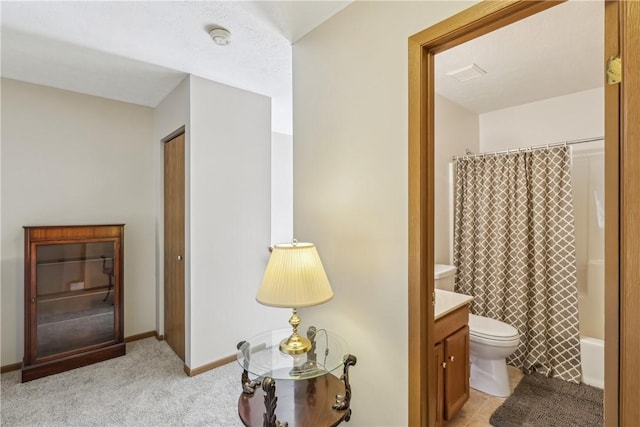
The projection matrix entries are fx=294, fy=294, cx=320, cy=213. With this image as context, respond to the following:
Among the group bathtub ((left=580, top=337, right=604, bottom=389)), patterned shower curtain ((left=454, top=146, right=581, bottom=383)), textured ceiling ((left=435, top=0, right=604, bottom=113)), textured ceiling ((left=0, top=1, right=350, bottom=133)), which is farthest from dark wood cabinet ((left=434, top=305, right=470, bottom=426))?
textured ceiling ((left=0, top=1, right=350, bottom=133))

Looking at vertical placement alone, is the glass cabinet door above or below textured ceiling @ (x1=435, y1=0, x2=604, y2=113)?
below

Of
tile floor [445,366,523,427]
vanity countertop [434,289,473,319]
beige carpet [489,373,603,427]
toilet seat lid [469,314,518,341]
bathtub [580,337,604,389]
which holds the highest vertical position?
vanity countertop [434,289,473,319]

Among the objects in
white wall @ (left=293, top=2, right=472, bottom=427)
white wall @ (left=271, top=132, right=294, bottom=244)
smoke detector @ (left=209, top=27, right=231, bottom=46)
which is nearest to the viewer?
white wall @ (left=293, top=2, right=472, bottom=427)

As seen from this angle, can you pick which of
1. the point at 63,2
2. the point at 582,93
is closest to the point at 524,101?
the point at 582,93

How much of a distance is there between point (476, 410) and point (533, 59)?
8.15 ft

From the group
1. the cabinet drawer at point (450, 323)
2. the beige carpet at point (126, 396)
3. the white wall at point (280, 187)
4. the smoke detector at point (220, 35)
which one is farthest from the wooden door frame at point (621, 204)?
the white wall at point (280, 187)

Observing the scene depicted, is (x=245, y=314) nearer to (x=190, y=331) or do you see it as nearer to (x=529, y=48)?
(x=190, y=331)

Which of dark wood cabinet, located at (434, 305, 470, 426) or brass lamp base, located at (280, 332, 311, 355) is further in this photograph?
dark wood cabinet, located at (434, 305, 470, 426)

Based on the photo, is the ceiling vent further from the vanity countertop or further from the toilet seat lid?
the toilet seat lid

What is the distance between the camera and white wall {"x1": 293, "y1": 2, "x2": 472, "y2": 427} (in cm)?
131

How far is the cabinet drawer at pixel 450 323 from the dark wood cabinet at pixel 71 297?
2741mm

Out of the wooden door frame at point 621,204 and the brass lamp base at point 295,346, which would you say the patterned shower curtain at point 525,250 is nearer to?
the wooden door frame at point 621,204

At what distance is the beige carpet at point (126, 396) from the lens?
191 cm

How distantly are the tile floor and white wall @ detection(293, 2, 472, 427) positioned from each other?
874 millimetres
